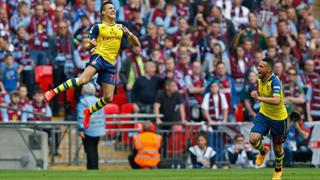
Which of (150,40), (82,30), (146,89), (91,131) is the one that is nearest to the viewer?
(91,131)

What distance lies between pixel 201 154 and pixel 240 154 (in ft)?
3.17

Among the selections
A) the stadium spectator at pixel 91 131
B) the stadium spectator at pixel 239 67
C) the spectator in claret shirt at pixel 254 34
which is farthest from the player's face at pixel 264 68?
the spectator in claret shirt at pixel 254 34

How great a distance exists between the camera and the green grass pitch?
2220cm

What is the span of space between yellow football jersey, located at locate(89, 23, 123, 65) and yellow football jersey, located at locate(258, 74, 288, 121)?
2.77 m

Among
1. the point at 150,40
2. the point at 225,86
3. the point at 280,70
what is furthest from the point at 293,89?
the point at 150,40

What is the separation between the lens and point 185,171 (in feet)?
80.5

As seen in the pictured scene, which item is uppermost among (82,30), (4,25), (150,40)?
(4,25)

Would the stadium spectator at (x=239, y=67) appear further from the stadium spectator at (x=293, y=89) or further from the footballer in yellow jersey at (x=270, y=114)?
the footballer in yellow jersey at (x=270, y=114)

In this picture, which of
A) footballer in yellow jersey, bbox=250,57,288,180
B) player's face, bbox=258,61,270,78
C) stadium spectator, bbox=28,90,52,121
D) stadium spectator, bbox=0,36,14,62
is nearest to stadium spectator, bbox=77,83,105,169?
stadium spectator, bbox=28,90,52,121

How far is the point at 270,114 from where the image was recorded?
22391 mm

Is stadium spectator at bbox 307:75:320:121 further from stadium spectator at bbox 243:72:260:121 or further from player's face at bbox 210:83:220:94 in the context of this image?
player's face at bbox 210:83:220:94

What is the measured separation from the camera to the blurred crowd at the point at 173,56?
29.6m

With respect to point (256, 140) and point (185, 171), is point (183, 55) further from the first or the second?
point (256, 140)

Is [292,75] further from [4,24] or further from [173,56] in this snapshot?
[4,24]
